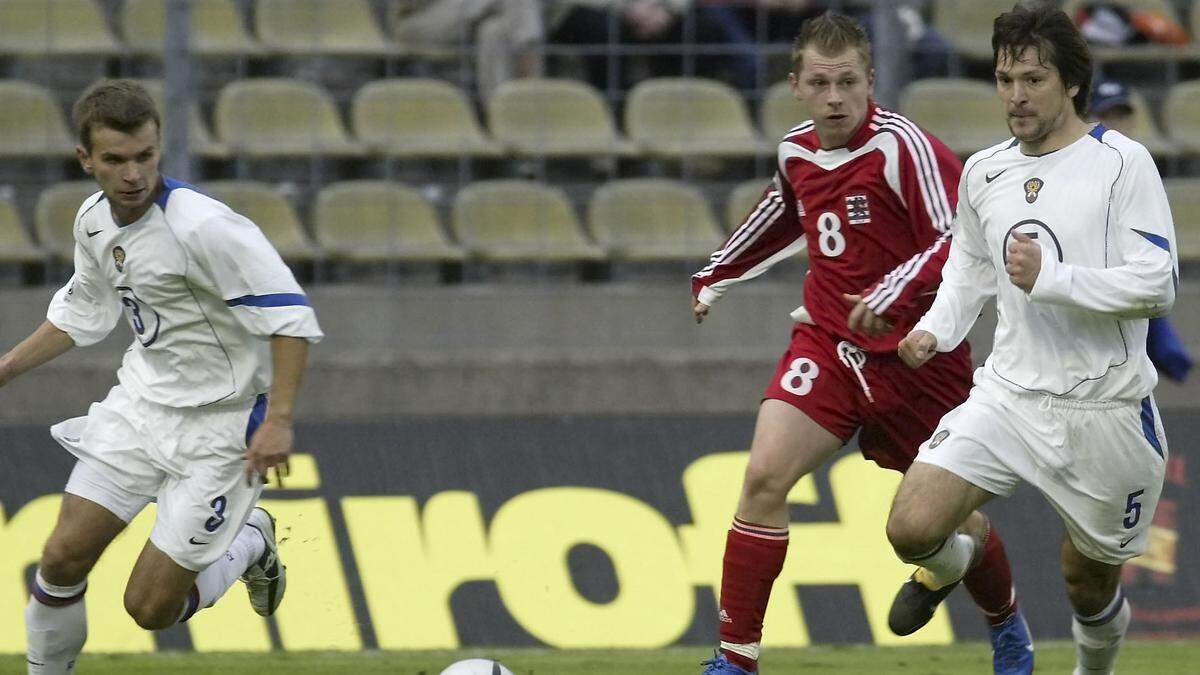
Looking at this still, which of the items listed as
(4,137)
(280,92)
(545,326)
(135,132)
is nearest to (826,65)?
(135,132)

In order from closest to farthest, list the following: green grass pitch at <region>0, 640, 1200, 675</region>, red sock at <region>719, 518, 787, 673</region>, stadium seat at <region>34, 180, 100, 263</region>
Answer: red sock at <region>719, 518, 787, 673</region> < green grass pitch at <region>0, 640, 1200, 675</region> < stadium seat at <region>34, 180, 100, 263</region>

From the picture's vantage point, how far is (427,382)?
7.99 m

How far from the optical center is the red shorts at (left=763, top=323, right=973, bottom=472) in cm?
541

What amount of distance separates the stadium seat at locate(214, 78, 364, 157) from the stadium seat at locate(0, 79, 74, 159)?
2.64 ft

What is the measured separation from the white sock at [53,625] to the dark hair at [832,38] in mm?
2801

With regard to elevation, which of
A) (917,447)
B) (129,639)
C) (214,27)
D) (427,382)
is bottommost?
(129,639)

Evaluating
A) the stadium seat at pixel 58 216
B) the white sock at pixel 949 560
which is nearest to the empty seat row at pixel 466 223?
the stadium seat at pixel 58 216

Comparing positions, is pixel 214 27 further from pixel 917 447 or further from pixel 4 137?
pixel 917 447

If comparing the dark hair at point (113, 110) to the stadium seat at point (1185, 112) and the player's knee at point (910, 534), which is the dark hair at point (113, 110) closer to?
the player's knee at point (910, 534)

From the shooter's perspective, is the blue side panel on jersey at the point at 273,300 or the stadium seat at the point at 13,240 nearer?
the blue side panel on jersey at the point at 273,300

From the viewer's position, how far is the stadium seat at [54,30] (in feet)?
28.4

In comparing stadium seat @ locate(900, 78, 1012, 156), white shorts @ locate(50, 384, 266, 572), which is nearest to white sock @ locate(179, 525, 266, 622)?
white shorts @ locate(50, 384, 266, 572)

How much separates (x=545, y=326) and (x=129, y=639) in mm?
2506

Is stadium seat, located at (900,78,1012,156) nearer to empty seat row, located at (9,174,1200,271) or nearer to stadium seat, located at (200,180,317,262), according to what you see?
empty seat row, located at (9,174,1200,271)
